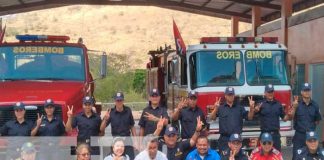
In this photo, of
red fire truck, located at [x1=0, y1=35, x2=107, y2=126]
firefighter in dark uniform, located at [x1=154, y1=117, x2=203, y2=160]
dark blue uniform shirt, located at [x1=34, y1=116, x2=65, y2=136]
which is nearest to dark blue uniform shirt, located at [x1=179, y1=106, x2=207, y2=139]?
firefighter in dark uniform, located at [x1=154, y1=117, x2=203, y2=160]

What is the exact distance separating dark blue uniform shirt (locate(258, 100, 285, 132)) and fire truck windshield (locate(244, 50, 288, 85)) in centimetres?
165

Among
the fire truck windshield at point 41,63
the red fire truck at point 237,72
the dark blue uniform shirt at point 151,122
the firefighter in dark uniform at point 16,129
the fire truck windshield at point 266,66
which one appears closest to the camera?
the firefighter in dark uniform at point 16,129

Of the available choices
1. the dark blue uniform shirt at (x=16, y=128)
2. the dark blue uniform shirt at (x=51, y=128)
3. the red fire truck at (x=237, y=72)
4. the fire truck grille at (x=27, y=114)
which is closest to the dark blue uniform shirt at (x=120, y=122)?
the dark blue uniform shirt at (x=51, y=128)

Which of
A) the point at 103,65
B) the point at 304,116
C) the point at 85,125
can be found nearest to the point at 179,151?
the point at 85,125

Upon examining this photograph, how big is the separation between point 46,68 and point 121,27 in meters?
60.7

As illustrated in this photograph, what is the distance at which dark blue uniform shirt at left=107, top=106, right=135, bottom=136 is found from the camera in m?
8.67

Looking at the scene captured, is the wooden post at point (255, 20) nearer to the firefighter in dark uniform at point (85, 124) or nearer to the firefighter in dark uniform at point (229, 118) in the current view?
the firefighter in dark uniform at point (229, 118)

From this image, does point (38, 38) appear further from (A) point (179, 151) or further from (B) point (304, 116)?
(B) point (304, 116)

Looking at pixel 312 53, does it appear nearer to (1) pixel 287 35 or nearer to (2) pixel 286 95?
(1) pixel 287 35

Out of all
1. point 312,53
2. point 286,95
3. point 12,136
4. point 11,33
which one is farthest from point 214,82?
point 11,33

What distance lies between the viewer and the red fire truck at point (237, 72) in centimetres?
1109

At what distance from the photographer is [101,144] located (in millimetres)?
8688

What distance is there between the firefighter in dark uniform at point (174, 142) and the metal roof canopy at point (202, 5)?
14.2 meters

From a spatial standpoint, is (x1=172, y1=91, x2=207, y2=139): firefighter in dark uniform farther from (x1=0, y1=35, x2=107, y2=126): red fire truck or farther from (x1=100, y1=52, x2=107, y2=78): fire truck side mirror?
(x1=100, y1=52, x2=107, y2=78): fire truck side mirror
